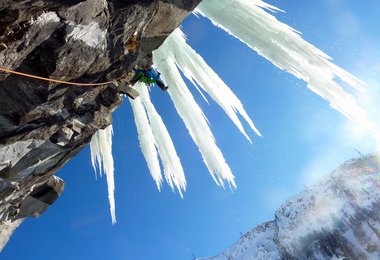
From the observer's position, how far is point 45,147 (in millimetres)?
6141

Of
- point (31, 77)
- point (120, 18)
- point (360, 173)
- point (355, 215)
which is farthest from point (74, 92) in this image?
point (360, 173)

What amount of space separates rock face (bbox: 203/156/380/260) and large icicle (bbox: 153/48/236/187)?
391 feet

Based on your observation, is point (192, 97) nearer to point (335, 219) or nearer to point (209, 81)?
point (209, 81)

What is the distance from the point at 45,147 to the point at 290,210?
163 m

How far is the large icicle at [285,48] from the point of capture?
183 inches

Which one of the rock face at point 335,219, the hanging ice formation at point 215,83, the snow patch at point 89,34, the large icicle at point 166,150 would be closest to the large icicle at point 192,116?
the hanging ice formation at point 215,83

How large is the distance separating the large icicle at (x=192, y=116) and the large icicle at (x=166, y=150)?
94 cm

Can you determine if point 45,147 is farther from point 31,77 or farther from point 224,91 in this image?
point 224,91

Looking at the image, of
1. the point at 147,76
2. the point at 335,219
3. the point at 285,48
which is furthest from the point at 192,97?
the point at 335,219

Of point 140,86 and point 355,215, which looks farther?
point 355,215

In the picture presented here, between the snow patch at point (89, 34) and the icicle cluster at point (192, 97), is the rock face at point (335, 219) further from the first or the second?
the snow patch at point (89, 34)

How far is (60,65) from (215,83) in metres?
3.20

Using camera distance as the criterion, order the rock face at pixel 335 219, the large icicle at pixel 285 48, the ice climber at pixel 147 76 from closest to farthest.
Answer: the large icicle at pixel 285 48, the ice climber at pixel 147 76, the rock face at pixel 335 219

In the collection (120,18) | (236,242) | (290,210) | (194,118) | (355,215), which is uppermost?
(120,18)
